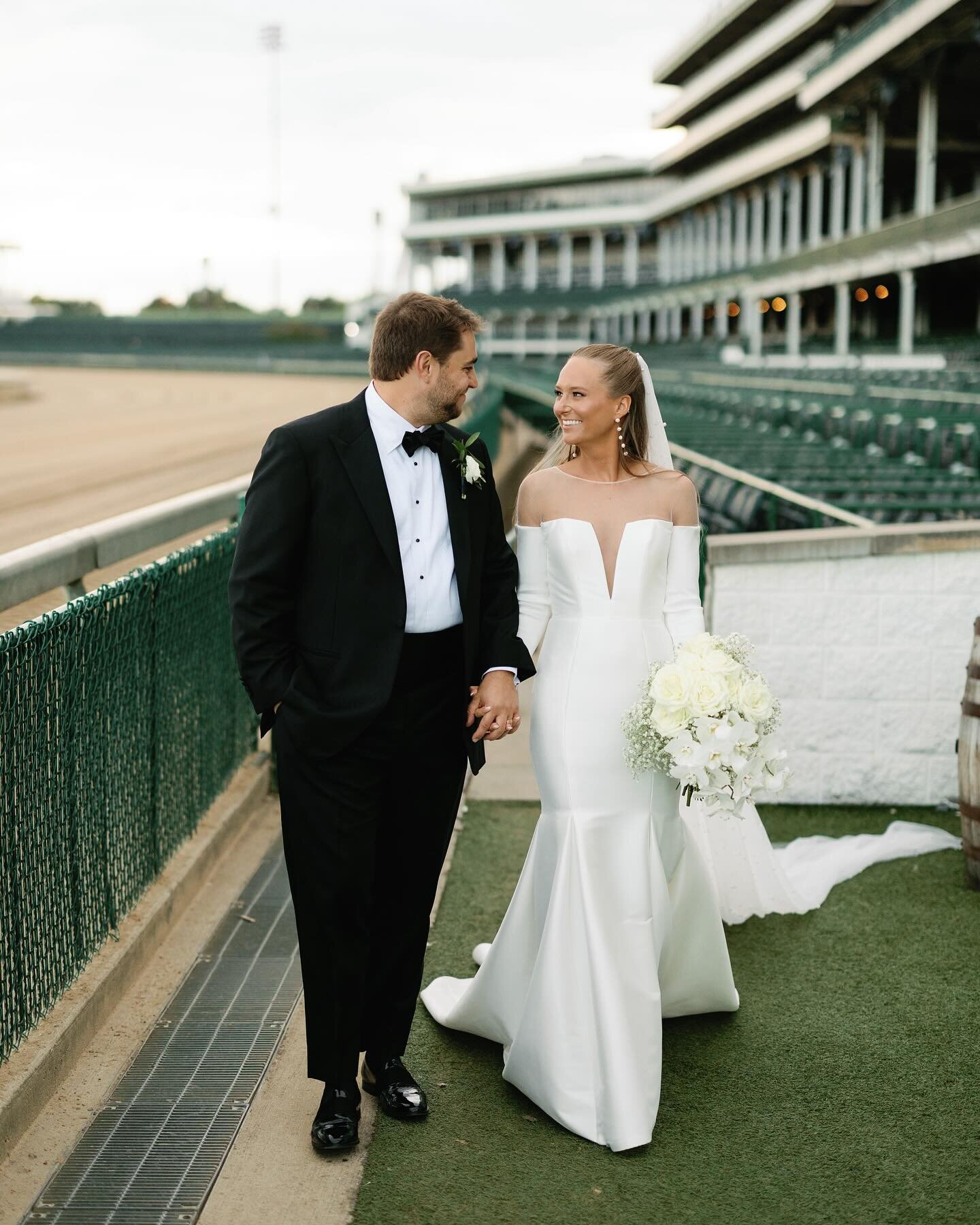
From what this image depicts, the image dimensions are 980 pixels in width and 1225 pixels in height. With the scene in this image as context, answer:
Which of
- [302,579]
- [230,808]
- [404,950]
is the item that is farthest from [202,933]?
[302,579]

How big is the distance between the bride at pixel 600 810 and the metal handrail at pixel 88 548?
147 cm

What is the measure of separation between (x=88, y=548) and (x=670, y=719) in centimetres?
212

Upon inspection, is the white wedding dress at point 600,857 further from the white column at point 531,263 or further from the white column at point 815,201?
the white column at point 531,263

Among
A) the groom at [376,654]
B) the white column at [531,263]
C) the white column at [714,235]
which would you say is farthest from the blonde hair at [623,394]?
the white column at [531,263]

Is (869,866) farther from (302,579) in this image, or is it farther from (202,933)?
(302,579)

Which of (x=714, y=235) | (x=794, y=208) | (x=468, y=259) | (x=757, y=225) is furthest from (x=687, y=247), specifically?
(x=794, y=208)

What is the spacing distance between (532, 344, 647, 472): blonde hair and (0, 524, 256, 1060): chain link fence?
1.44 meters

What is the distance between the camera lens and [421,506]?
345 centimetres

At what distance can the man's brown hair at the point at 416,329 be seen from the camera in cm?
330

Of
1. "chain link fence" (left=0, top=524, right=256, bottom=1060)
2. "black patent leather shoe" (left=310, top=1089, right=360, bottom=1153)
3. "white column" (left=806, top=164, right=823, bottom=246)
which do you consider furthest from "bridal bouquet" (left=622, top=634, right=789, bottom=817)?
"white column" (left=806, top=164, right=823, bottom=246)

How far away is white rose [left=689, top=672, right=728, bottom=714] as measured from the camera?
350 cm

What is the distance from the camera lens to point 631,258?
97.5m

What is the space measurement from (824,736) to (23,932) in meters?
4.06

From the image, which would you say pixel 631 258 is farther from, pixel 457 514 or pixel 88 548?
pixel 457 514
